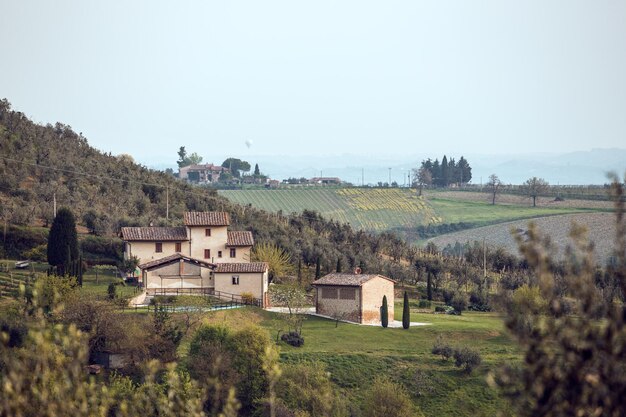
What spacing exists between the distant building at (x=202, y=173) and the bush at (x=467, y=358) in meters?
129

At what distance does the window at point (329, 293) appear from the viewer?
57.6 m

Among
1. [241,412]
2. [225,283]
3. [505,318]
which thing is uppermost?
[505,318]

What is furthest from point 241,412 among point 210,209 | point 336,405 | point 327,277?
point 210,209

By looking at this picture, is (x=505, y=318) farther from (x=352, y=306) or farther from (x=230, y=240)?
(x=230, y=240)

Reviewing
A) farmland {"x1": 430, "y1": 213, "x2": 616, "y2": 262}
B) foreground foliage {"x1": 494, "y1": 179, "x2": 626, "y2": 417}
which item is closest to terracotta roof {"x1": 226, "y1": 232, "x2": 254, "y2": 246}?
foreground foliage {"x1": 494, "y1": 179, "x2": 626, "y2": 417}

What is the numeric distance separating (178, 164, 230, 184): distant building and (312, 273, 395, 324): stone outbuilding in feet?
390

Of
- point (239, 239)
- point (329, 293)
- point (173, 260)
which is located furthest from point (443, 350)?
point (239, 239)

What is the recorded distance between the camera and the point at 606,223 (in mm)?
126688

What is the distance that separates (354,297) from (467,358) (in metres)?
10.2

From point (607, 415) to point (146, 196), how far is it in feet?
263

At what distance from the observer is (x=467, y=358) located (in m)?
48.6

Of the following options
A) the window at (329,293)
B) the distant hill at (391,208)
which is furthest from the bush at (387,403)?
the distant hill at (391,208)

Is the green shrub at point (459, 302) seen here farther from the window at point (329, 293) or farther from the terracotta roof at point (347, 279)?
the window at point (329, 293)

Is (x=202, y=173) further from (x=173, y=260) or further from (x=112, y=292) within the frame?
(x=112, y=292)
